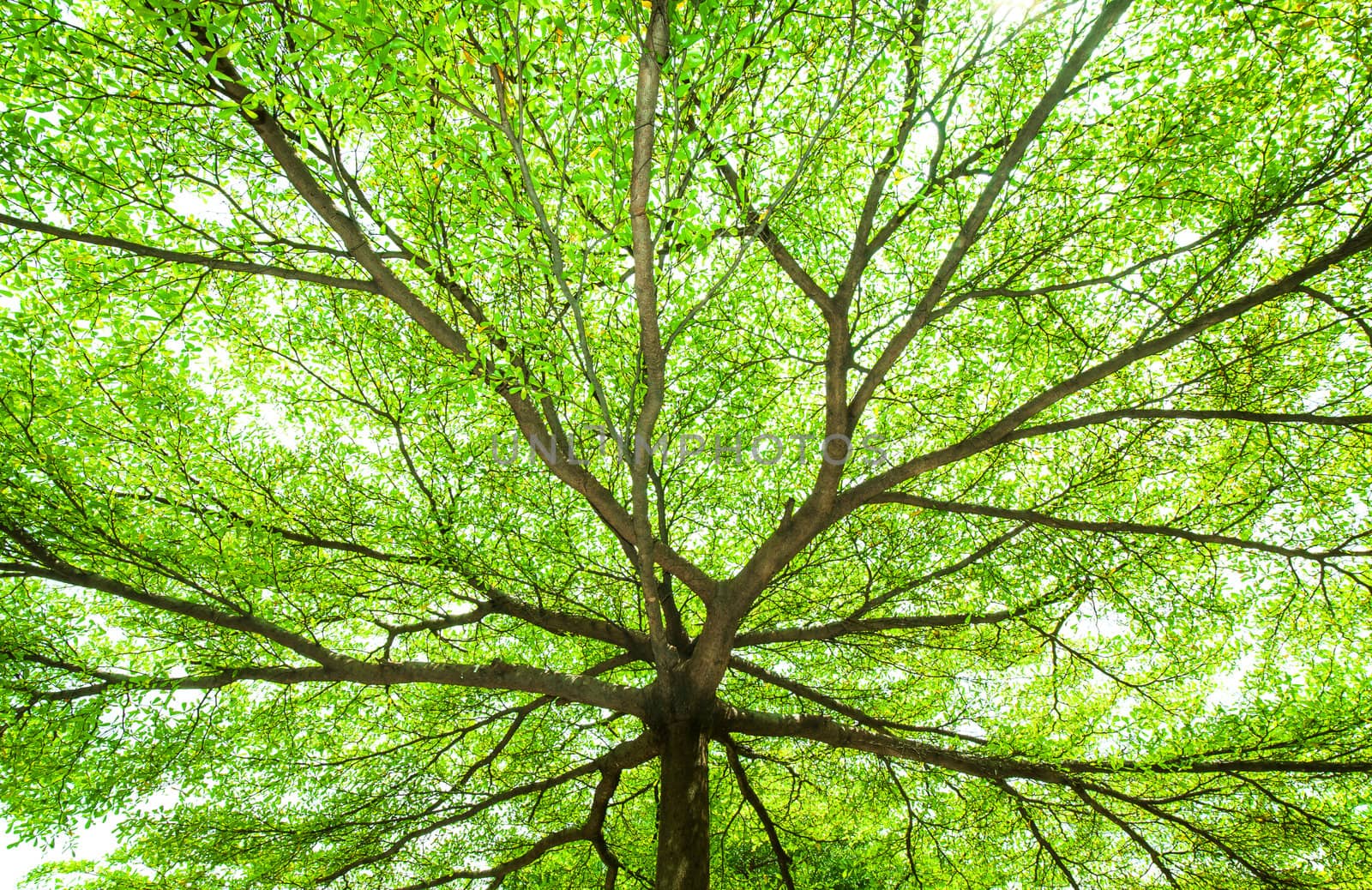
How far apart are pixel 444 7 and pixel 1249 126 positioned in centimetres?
584

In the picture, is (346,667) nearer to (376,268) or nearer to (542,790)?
(542,790)

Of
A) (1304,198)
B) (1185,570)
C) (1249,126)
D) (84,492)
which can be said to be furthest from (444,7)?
(1185,570)

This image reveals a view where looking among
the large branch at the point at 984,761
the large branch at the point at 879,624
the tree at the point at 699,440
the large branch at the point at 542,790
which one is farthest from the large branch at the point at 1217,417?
the large branch at the point at 542,790

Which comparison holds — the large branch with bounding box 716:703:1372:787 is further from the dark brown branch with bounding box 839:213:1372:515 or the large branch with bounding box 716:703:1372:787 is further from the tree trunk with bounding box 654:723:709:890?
the dark brown branch with bounding box 839:213:1372:515

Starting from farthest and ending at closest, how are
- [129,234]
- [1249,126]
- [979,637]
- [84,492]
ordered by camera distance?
1. [979,637]
2. [84,492]
3. [1249,126]
4. [129,234]

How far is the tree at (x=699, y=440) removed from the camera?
4.65 m

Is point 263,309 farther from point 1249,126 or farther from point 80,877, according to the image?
point 1249,126

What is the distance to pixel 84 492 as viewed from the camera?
19.7 feet

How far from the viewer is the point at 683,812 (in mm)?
6980

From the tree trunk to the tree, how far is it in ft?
0.12

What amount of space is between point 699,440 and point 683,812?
3.64 metres

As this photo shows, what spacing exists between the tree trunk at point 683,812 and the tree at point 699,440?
0.04 meters

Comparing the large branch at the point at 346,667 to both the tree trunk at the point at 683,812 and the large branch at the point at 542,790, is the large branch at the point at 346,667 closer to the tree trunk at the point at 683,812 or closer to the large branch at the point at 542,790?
the tree trunk at the point at 683,812

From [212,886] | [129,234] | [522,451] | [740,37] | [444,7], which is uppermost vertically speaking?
[522,451]
